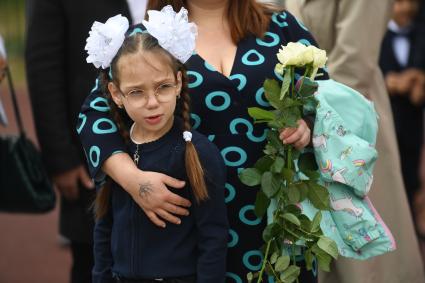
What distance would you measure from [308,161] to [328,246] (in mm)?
360

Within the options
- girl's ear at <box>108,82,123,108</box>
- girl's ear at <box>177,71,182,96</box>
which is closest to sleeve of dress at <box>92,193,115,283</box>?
girl's ear at <box>108,82,123,108</box>

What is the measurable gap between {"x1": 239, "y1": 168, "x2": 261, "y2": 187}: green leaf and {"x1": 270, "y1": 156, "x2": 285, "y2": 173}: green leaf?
0.05 m

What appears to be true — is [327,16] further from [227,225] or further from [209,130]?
[227,225]

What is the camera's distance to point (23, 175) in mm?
4543

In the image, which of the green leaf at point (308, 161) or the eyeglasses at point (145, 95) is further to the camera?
the green leaf at point (308, 161)

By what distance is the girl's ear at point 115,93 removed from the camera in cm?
304

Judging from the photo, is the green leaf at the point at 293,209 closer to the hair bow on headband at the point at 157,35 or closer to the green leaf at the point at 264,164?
the green leaf at the point at 264,164

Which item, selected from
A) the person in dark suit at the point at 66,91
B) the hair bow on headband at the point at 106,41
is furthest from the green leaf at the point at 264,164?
the person in dark suit at the point at 66,91

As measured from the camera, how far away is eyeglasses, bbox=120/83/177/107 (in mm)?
2934

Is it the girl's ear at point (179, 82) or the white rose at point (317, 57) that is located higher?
the white rose at point (317, 57)

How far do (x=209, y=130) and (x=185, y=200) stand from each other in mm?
359

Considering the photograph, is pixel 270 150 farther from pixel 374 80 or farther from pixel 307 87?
pixel 374 80

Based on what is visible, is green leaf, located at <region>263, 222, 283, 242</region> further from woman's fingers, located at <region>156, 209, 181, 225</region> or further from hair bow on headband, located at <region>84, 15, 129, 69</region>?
hair bow on headband, located at <region>84, 15, 129, 69</region>

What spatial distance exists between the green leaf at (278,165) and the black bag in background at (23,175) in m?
1.71
